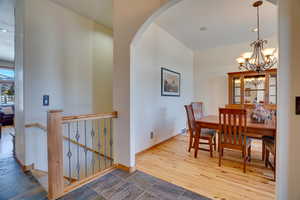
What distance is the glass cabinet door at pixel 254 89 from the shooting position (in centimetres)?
376

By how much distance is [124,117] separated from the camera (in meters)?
2.10

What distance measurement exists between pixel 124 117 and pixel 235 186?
177cm

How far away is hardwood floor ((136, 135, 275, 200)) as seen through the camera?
171cm

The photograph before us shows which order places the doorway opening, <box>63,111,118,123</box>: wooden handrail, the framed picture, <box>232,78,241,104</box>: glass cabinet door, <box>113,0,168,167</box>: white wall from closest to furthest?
1. <box>63,111,118,123</box>: wooden handrail
2. <box>113,0,168,167</box>: white wall
3. the doorway opening
4. the framed picture
5. <box>232,78,241,104</box>: glass cabinet door

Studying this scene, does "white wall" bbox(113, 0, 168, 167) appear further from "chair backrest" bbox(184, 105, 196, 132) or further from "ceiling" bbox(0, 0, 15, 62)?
"ceiling" bbox(0, 0, 15, 62)

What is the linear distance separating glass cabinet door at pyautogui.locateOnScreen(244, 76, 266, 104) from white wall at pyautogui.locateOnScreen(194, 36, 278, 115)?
0.66 m

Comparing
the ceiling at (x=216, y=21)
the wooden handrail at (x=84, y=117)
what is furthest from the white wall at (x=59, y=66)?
the ceiling at (x=216, y=21)

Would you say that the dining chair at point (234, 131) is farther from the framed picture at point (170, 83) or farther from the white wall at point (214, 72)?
the white wall at point (214, 72)

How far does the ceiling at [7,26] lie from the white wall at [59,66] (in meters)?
0.90

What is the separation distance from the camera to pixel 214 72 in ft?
15.9

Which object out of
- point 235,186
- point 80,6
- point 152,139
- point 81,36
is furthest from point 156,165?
point 80,6

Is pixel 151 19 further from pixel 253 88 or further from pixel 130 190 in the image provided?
pixel 253 88

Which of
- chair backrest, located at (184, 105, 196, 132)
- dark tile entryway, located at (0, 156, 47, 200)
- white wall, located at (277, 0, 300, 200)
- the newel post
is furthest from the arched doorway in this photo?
dark tile entryway, located at (0, 156, 47, 200)

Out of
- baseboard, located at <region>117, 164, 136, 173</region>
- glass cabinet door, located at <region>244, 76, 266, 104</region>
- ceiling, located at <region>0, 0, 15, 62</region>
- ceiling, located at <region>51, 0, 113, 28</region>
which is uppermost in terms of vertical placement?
ceiling, located at <region>0, 0, 15, 62</region>
